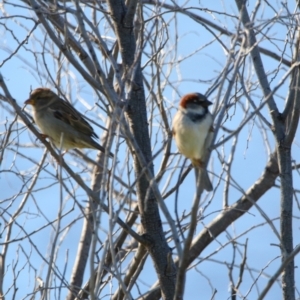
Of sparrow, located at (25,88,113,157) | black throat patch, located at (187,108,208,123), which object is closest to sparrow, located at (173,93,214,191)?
black throat patch, located at (187,108,208,123)

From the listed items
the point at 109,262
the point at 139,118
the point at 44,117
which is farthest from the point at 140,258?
the point at 44,117

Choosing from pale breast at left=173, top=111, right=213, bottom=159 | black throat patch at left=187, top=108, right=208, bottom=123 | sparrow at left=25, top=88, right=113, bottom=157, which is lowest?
pale breast at left=173, top=111, right=213, bottom=159

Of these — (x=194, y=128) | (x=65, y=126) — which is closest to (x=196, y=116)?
(x=194, y=128)

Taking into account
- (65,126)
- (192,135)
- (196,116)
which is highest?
(65,126)

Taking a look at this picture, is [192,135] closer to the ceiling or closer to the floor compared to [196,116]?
closer to the floor

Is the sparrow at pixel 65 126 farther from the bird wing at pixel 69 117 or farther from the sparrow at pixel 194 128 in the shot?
the sparrow at pixel 194 128

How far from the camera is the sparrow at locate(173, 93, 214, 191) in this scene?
3.25 metres

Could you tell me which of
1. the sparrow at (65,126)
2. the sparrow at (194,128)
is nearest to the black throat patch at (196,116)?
the sparrow at (194,128)

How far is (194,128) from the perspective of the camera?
3266 millimetres

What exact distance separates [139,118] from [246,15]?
0.75 meters

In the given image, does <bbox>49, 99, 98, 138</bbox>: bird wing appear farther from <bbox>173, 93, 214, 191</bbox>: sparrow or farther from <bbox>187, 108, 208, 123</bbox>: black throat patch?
A: <bbox>187, 108, 208, 123</bbox>: black throat patch

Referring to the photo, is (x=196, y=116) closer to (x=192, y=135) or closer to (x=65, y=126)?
(x=192, y=135)

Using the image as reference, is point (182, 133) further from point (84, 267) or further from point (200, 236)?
point (84, 267)

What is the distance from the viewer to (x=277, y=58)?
15.2ft
